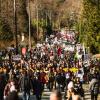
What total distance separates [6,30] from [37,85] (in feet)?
142

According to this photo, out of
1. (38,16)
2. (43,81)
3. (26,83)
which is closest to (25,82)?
(26,83)

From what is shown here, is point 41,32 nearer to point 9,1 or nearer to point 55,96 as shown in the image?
point 9,1

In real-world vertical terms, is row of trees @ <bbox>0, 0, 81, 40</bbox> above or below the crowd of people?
below

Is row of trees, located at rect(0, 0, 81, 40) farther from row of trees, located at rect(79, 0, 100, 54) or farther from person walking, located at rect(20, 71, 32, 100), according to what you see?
person walking, located at rect(20, 71, 32, 100)

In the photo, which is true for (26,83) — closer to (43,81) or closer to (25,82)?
(25,82)

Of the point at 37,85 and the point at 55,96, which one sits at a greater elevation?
the point at 55,96

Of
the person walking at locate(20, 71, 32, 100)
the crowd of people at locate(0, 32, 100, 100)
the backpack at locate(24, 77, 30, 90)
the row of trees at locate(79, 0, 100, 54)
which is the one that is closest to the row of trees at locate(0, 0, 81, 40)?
the row of trees at locate(79, 0, 100, 54)

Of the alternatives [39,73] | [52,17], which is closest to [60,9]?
[52,17]

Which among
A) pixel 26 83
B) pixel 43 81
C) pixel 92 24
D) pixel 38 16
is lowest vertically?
pixel 38 16

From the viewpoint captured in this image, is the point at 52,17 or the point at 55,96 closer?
the point at 55,96

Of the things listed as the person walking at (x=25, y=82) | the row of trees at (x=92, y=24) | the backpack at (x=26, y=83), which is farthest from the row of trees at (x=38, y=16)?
the backpack at (x=26, y=83)

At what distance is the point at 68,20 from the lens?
131125 mm

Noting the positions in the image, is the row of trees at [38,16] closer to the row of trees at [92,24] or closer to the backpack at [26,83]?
the row of trees at [92,24]

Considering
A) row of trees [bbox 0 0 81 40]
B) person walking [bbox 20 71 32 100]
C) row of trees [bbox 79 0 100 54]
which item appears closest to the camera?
person walking [bbox 20 71 32 100]
